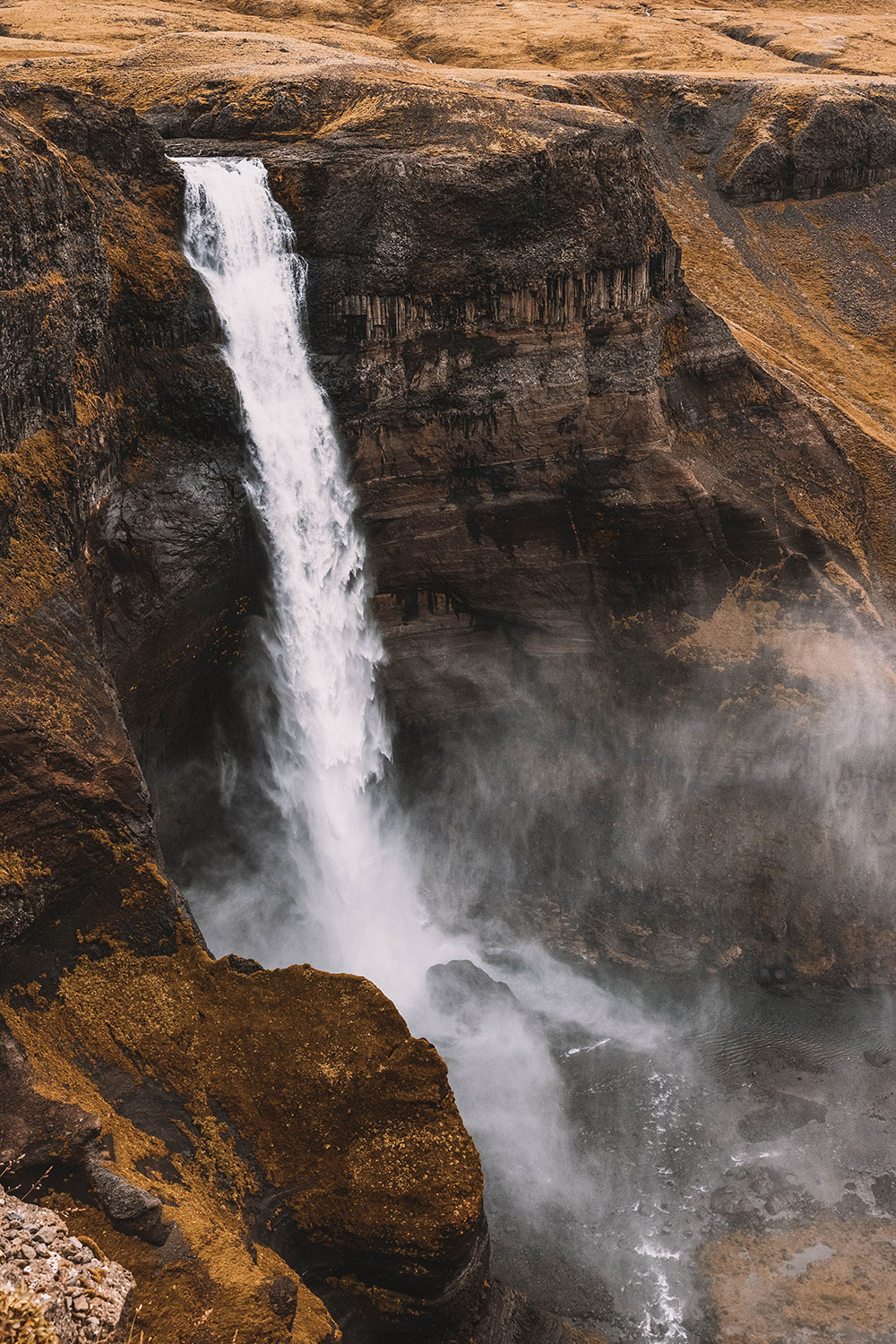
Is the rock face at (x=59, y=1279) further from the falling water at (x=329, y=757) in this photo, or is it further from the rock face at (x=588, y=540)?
the rock face at (x=588, y=540)

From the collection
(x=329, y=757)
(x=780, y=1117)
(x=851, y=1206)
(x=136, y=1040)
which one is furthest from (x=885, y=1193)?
(x=329, y=757)

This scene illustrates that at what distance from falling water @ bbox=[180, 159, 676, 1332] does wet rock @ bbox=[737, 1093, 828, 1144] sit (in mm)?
3341

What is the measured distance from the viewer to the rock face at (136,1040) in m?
13.9

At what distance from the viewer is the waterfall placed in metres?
26.4

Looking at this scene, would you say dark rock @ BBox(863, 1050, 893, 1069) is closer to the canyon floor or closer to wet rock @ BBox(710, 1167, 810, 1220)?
the canyon floor

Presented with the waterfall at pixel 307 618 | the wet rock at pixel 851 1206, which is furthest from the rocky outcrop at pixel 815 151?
the wet rock at pixel 851 1206

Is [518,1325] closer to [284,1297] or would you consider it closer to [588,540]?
[284,1297]

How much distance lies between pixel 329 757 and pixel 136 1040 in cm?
1390

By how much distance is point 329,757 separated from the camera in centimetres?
2984

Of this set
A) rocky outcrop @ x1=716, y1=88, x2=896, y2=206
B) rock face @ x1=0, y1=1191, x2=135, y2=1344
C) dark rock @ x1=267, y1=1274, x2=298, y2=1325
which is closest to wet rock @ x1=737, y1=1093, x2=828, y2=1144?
dark rock @ x1=267, y1=1274, x2=298, y2=1325

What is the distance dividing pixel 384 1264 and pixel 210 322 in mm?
20767

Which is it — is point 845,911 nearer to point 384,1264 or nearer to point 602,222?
point 384,1264

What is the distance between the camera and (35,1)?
48.4 metres

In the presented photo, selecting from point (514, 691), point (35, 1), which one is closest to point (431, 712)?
point (514, 691)
